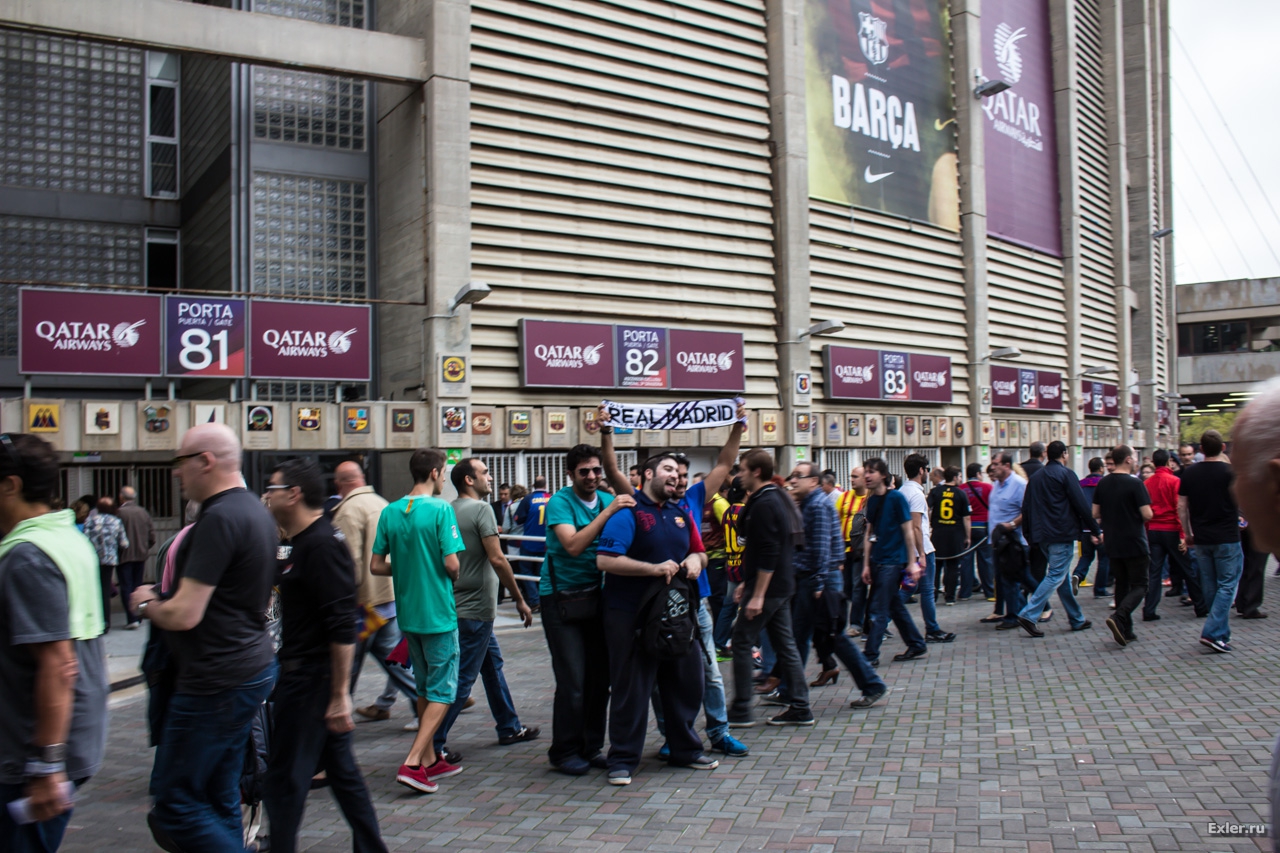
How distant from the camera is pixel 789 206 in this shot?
19438mm

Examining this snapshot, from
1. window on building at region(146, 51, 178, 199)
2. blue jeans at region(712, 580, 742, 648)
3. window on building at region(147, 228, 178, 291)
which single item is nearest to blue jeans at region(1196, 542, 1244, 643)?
blue jeans at region(712, 580, 742, 648)

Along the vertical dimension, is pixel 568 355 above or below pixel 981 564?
above

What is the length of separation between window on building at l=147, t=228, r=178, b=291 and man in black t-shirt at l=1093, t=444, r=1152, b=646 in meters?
15.8

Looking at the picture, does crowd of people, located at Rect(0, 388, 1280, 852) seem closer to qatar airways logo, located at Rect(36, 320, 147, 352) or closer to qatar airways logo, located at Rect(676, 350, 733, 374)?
qatar airways logo, located at Rect(36, 320, 147, 352)

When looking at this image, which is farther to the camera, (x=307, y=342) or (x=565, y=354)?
(x=565, y=354)

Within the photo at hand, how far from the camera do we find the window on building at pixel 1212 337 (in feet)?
175

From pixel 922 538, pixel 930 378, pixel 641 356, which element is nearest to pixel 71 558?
pixel 922 538

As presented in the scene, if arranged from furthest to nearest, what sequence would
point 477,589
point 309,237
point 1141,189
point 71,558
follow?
point 1141,189 → point 309,237 → point 477,589 → point 71,558

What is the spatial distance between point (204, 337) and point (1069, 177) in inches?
1028

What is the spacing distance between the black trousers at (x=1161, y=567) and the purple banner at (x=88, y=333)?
42.1 ft

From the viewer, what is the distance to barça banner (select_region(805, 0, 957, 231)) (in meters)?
20.7

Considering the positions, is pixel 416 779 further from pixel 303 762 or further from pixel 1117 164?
pixel 1117 164

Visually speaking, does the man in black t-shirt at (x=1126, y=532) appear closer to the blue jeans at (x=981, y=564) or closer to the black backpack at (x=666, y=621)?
the blue jeans at (x=981, y=564)

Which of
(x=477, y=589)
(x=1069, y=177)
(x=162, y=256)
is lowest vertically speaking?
(x=477, y=589)
